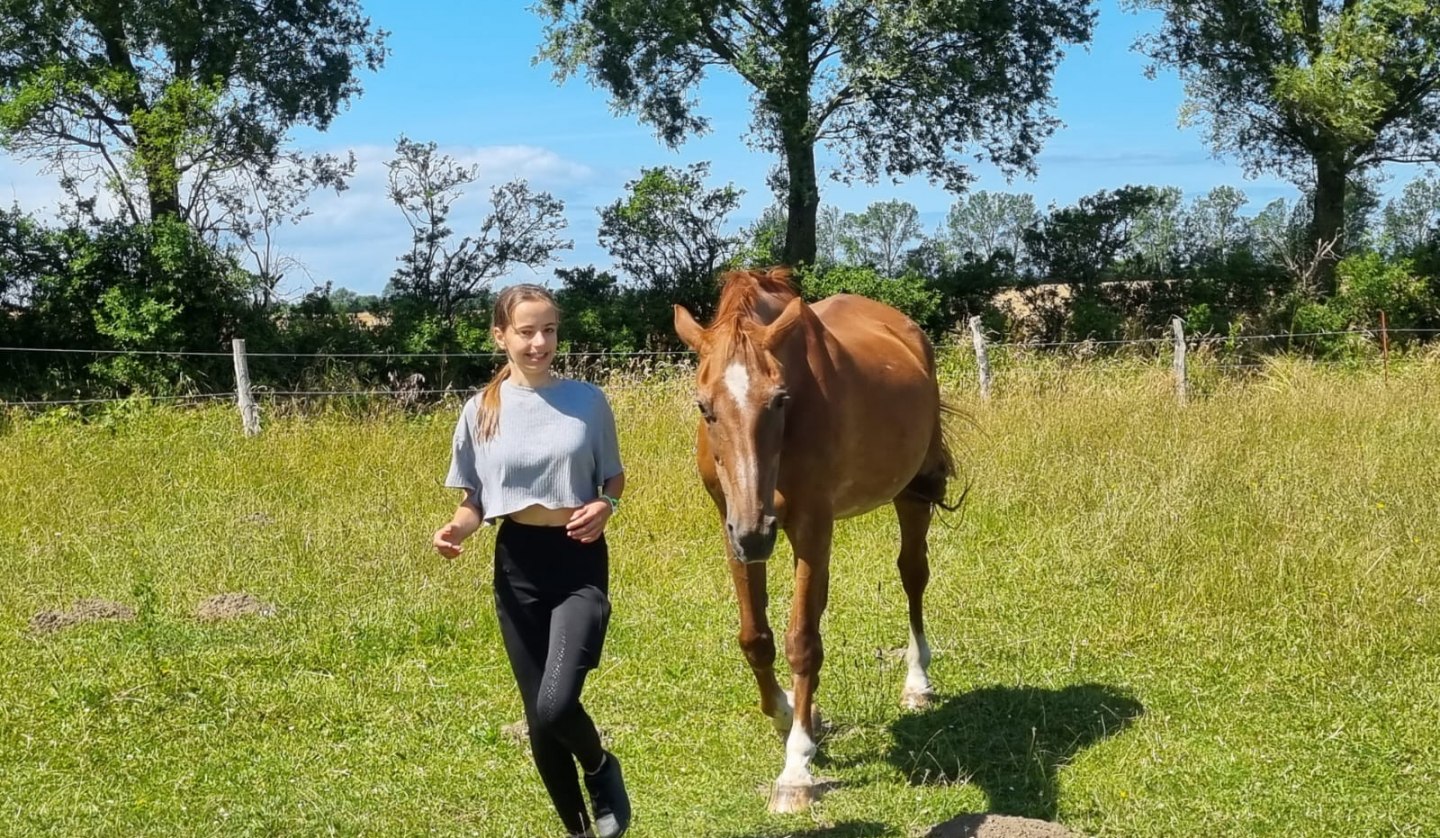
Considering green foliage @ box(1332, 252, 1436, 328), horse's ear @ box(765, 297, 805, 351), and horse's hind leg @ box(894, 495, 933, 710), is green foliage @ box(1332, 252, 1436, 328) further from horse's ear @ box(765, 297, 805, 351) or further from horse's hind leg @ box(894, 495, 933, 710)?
horse's ear @ box(765, 297, 805, 351)

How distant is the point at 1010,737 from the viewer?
18.0 feet

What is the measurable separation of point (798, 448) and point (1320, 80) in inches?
727

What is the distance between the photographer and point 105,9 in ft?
59.9

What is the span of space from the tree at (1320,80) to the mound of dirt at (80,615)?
62.8 feet

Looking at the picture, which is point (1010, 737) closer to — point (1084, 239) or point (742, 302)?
point (742, 302)

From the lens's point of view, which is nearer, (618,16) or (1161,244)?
(618,16)

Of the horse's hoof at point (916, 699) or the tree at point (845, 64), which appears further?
the tree at point (845, 64)

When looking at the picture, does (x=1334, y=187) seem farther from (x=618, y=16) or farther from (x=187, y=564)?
(x=187, y=564)

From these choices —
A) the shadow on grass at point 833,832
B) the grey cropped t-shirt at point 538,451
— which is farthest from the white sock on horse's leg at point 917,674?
the grey cropped t-shirt at point 538,451

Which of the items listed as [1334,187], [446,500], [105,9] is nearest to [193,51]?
[105,9]

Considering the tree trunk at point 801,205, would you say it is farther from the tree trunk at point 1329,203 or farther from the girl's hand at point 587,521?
the girl's hand at point 587,521

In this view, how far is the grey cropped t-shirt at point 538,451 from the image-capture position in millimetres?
3746

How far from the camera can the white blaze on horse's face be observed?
4.00 metres

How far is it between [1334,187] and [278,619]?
21.8 metres
